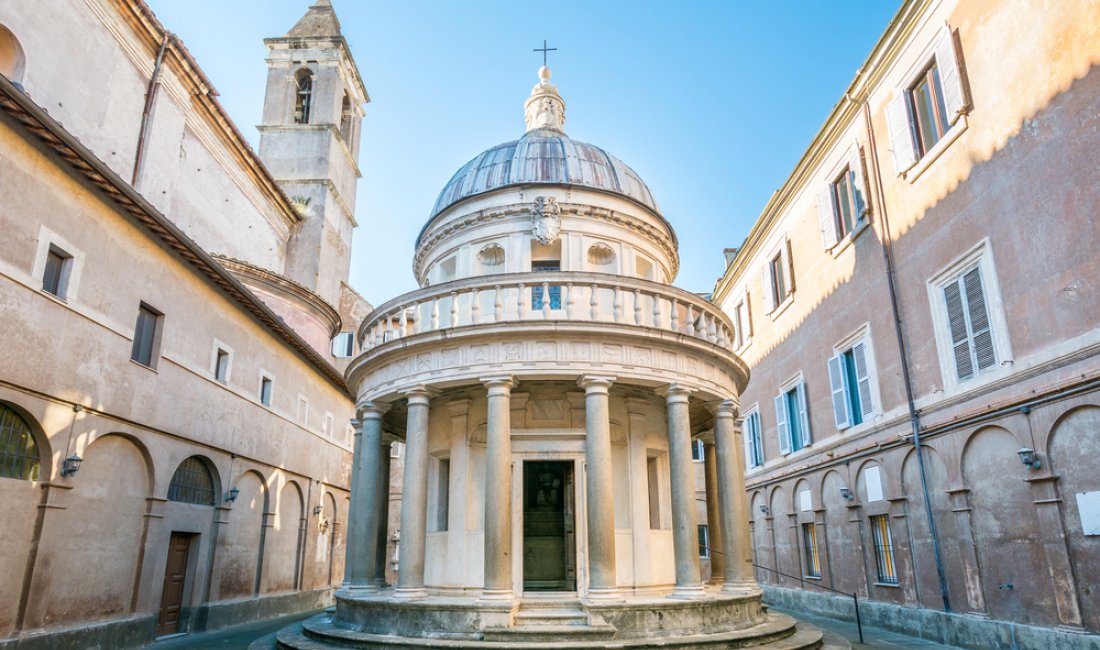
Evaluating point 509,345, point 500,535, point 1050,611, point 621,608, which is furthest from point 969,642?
point 509,345

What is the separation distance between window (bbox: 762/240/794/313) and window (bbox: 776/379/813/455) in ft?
10.9

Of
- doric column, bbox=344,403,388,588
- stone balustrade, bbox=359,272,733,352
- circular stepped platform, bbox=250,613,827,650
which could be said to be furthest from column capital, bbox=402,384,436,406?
circular stepped platform, bbox=250,613,827,650

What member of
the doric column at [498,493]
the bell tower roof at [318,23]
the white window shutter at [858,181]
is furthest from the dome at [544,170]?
the bell tower roof at [318,23]

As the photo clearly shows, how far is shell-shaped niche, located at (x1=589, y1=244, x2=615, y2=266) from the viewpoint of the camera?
1745 centimetres

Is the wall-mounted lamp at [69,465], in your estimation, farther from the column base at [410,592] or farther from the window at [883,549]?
the window at [883,549]

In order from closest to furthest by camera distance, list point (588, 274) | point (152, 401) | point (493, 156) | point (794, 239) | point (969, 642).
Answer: point (588, 274)
point (969, 642)
point (152, 401)
point (493, 156)
point (794, 239)

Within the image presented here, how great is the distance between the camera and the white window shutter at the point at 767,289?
26.6 meters

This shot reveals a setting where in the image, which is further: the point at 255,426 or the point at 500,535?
the point at 255,426

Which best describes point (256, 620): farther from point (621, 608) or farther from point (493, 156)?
point (493, 156)

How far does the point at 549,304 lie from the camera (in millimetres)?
→ 13414

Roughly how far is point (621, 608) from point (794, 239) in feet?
55.2

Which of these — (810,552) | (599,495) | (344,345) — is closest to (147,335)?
(599,495)

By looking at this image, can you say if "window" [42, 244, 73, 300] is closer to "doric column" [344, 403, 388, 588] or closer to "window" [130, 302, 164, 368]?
"window" [130, 302, 164, 368]

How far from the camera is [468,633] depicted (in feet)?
37.0
